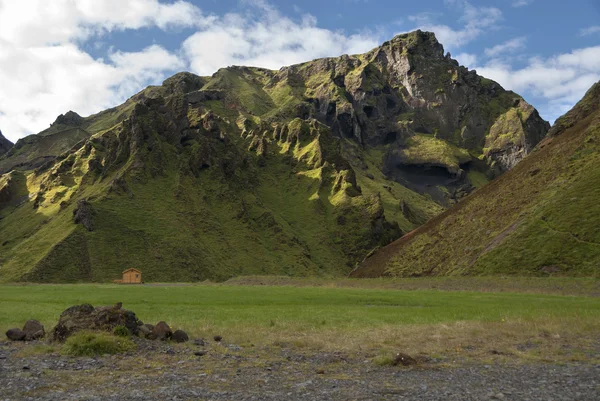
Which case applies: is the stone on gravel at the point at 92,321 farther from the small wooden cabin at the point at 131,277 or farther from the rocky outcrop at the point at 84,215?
the rocky outcrop at the point at 84,215

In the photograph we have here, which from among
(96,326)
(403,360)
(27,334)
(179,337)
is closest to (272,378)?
(403,360)

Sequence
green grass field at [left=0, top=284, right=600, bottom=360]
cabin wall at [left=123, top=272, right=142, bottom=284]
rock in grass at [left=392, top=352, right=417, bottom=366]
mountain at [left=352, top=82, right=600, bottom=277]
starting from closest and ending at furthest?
rock in grass at [left=392, top=352, right=417, bottom=366] < green grass field at [left=0, top=284, right=600, bottom=360] < mountain at [left=352, top=82, right=600, bottom=277] < cabin wall at [left=123, top=272, right=142, bottom=284]

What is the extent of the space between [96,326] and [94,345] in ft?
7.26

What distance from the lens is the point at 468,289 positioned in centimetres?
6525

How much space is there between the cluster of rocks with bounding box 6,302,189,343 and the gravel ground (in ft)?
6.60

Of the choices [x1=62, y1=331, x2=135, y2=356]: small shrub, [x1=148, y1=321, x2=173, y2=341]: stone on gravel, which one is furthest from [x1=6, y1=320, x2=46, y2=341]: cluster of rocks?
[x1=148, y1=321, x2=173, y2=341]: stone on gravel

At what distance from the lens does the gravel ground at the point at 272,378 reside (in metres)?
14.1

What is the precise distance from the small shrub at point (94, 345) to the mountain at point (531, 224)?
57.6m

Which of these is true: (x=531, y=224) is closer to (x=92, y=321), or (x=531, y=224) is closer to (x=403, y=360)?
(x=403, y=360)

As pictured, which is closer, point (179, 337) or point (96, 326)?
point (96, 326)

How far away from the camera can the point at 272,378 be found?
1672 cm

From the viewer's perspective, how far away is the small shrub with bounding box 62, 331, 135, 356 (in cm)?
2048

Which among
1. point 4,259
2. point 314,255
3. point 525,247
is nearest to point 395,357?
point 525,247

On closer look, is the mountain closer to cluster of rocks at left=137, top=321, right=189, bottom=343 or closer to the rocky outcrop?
cluster of rocks at left=137, top=321, right=189, bottom=343
